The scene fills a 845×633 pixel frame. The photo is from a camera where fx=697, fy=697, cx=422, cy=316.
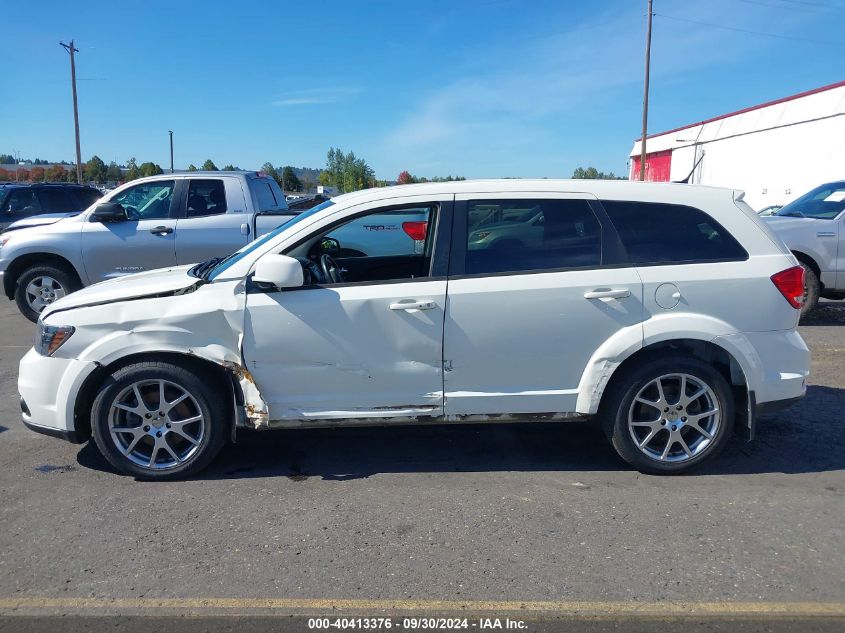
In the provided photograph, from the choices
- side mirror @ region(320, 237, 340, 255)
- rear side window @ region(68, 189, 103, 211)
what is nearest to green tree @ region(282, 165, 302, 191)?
rear side window @ region(68, 189, 103, 211)

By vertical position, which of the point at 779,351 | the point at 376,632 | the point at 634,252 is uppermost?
the point at 634,252

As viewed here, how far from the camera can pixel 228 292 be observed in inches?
168

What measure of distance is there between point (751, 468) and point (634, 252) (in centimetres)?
163

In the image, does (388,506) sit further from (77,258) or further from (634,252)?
(77,258)

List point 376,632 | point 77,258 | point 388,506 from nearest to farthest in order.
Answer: point 376,632, point 388,506, point 77,258

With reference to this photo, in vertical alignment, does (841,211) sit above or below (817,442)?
above

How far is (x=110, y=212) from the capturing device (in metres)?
8.79

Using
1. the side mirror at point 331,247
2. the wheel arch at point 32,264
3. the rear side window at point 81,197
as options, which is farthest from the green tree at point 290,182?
the side mirror at point 331,247

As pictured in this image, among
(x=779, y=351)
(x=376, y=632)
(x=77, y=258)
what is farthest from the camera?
(x=77, y=258)

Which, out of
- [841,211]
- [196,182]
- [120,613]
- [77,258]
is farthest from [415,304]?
[841,211]

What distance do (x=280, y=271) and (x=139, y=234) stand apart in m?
5.63

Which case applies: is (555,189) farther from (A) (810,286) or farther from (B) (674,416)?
(A) (810,286)

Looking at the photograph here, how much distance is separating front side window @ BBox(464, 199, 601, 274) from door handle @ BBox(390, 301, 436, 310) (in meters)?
0.33

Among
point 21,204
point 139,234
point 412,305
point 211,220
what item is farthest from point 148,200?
point 21,204
